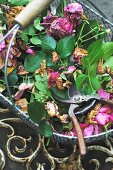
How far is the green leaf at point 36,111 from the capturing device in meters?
1.07

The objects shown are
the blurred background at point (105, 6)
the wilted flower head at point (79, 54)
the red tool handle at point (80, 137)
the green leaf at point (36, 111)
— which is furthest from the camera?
the blurred background at point (105, 6)

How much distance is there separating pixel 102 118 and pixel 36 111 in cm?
17

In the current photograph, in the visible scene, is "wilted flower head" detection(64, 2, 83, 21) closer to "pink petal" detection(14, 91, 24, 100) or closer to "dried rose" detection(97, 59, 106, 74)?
"dried rose" detection(97, 59, 106, 74)

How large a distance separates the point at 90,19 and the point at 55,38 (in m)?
0.16

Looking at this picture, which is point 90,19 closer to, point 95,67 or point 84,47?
point 84,47

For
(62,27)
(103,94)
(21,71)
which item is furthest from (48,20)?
(103,94)

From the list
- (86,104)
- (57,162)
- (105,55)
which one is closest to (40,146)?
(57,162)

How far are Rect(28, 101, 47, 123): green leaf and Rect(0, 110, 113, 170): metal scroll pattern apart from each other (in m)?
0.11

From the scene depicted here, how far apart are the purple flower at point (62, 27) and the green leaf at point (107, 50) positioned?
120 millimetres

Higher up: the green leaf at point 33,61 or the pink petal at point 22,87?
the green leaf at point 33,61

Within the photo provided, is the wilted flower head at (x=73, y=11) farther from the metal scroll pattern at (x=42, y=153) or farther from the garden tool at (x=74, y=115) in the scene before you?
the metal scroll pattern at (x=42, y=153)

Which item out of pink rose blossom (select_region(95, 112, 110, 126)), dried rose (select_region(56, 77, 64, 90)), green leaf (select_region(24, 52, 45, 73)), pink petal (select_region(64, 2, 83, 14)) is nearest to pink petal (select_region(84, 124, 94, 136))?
pink rose blossom (select_region(95, 112, 110, 126))

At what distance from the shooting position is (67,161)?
115 cm

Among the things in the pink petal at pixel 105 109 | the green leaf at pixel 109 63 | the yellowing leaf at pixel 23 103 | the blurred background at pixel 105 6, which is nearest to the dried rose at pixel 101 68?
the green leaf at pixel 109 63
